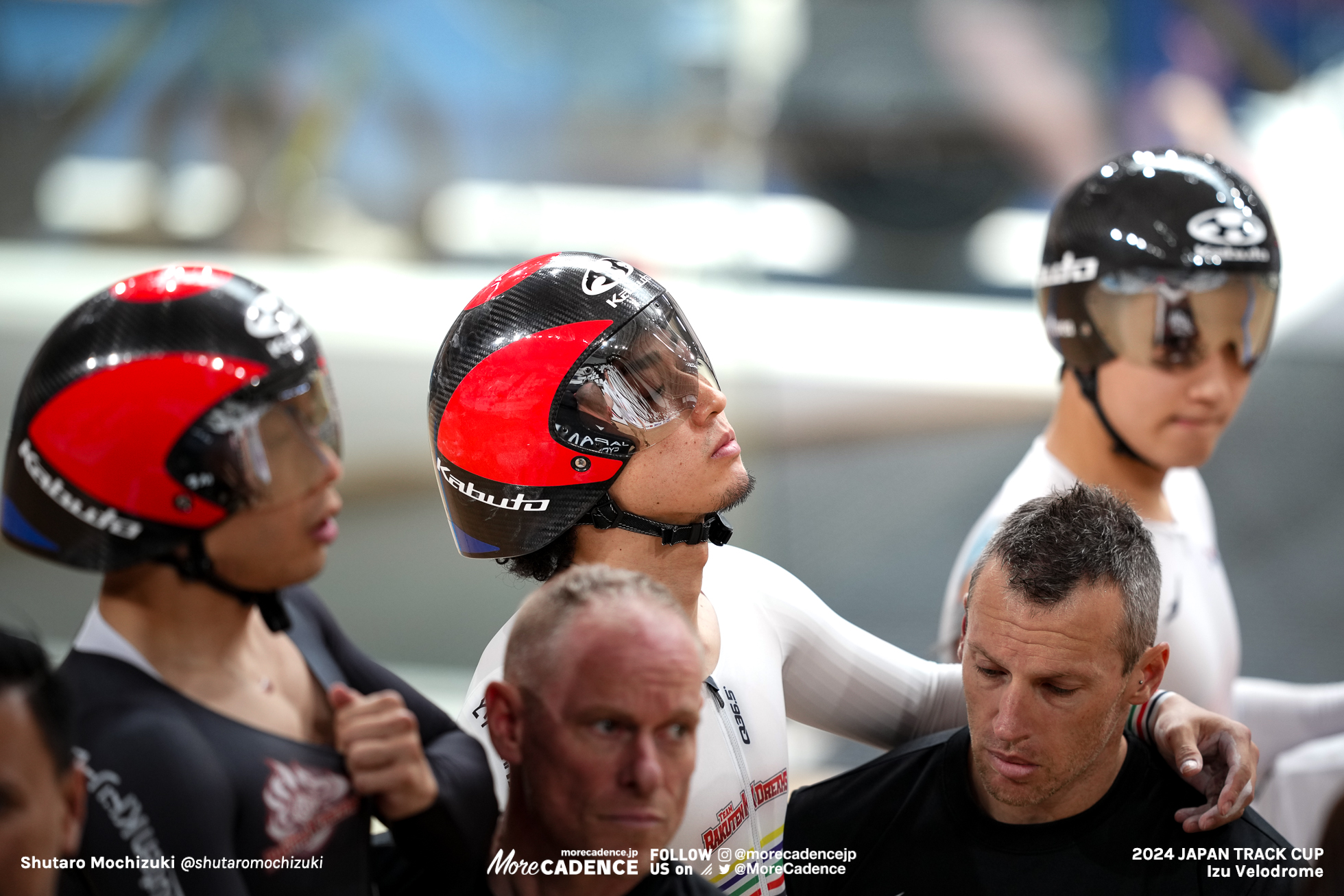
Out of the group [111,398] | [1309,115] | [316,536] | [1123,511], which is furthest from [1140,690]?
[1309,115]

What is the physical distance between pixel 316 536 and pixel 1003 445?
21.5 feet

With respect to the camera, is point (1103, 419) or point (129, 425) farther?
point (1103, 419)

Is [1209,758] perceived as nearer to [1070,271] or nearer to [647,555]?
[647,555]

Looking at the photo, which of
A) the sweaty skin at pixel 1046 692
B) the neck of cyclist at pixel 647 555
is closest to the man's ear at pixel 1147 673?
the sweaty skin at pixel 1046 692

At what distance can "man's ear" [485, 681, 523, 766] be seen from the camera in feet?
6.28

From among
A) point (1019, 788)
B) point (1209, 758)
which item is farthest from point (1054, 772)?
point (1209, 758)

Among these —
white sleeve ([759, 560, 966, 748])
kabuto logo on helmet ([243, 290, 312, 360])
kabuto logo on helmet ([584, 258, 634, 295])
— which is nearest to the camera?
kabuto logo on helmet ([243, 290, 312, 360])

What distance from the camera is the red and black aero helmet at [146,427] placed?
1918 millimetres

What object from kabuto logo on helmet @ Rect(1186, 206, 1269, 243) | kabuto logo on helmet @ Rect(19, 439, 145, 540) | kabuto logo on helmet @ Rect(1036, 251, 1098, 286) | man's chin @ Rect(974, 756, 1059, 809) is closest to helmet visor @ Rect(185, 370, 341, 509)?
kabuto logo on helmet @ Rect(19, 439, 145, 540)

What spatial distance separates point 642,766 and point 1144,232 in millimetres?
1900

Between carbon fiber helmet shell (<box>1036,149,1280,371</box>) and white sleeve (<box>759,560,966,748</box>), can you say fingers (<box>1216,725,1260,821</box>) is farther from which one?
carbon fiber helmet shell (<box>1036,149,1280,371</box>)

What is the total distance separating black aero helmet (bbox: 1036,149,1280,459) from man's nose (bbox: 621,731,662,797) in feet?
5.95

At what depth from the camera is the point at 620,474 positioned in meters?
2.42

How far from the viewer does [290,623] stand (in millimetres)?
2109
